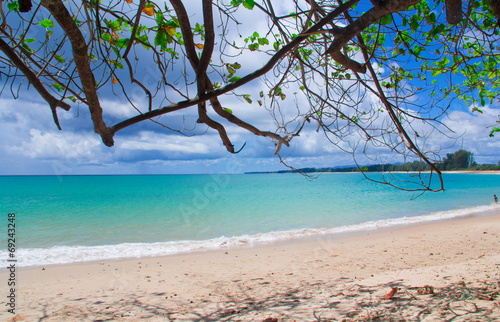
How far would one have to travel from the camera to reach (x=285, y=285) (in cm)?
448

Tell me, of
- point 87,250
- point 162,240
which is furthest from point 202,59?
point 162,240

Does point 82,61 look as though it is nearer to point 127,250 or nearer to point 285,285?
point 285,285

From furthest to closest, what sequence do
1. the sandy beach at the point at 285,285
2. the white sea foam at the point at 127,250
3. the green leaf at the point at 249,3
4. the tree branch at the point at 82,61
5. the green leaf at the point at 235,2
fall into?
the white sea foam at the point at 127,250, the sandy beach at the point at 285,285, the green leaf at the point at 235,2, the green leaf at the point at 249,3, the tree branch at the point at 82,61

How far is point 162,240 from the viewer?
33.3 feet

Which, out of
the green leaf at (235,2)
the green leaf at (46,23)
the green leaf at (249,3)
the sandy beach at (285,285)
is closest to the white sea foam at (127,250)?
the sandy beach at (285,285)

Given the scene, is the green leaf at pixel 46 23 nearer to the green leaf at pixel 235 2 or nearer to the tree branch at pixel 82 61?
the tree branch at pixel 82 61

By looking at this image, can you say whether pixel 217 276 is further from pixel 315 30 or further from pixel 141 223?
pixel 141 223

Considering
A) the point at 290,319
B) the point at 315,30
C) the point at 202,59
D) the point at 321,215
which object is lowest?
the point at 321,215

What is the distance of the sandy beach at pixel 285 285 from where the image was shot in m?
2.88

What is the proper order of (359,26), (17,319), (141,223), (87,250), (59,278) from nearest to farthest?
1. (359,26)
2. (17,319)
3. (59,278)
4. (87,250)
5. (141,223)

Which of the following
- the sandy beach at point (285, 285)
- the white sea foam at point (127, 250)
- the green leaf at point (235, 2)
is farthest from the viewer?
the white sea foam at point (127, 250)

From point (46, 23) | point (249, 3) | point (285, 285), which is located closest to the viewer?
point (249, 3)

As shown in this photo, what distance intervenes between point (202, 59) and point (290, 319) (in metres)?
2.35

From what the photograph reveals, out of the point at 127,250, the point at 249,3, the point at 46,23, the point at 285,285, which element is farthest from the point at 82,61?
the point at 127,250
